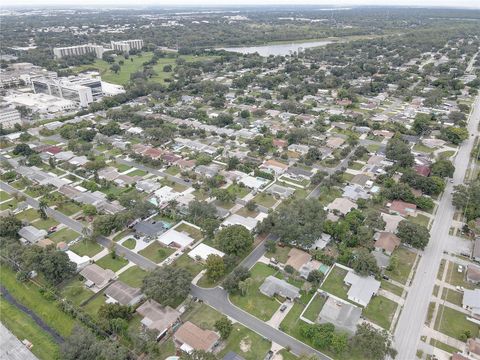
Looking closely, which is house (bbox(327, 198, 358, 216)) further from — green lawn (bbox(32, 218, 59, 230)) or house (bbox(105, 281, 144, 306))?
green lawn (bbox(32, 218, 59, 230))

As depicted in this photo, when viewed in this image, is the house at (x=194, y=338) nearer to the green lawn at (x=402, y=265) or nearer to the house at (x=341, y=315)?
the house at (x=341, y=315)

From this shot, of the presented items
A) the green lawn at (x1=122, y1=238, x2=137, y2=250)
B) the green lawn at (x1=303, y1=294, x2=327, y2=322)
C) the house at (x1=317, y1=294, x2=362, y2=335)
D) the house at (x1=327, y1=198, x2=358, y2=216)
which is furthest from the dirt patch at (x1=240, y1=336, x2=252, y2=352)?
the house at (x1=327, y1=198, x2=358, y2=216)

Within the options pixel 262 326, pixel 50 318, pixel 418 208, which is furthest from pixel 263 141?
pixel 50 318

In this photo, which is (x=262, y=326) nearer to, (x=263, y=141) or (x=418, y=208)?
(x=418, y=208)

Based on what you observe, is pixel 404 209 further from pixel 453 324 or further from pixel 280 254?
pixel 280 254

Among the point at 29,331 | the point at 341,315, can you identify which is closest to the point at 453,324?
the point at 341,315
